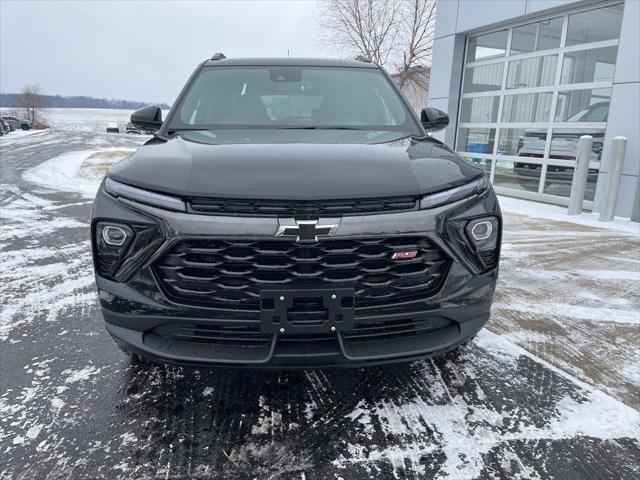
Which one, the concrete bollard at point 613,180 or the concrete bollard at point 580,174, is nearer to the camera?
the concrete bollard at point 613,180

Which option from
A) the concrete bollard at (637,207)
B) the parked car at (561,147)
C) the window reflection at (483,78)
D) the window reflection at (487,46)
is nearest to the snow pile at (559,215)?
the concrete bollard at (637,207)

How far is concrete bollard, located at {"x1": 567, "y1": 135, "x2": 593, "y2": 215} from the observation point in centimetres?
720

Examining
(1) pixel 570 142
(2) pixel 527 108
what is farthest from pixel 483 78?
(1) pixel 570 142

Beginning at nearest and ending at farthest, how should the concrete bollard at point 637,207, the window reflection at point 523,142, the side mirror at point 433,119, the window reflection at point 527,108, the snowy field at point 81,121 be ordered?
the side mirror at point 433,119 < the concrete bollard at point 637,207 < the window reflection at point 527,108 < the window reflection at point 523,142 < the snowy field at point 81,121

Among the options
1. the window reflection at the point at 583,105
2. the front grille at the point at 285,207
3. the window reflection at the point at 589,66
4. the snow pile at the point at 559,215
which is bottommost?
the snow pile at the point at 559,215

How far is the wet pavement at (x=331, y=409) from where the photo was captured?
1.83 m

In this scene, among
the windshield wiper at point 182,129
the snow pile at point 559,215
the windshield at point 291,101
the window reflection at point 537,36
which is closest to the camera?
the windshield wiper at point 182,129

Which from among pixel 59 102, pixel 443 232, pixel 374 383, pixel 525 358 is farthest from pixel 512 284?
pixel 59 102

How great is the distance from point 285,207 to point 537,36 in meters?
9.12

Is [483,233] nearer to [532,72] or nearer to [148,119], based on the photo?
[148,119]

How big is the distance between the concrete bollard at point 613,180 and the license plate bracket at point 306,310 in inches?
265

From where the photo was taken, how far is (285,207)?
5.83 feet

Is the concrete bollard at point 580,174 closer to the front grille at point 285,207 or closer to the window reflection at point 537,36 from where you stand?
the window reflection at point 537,36

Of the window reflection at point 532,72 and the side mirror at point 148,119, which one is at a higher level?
the window reflection at point 532,72
